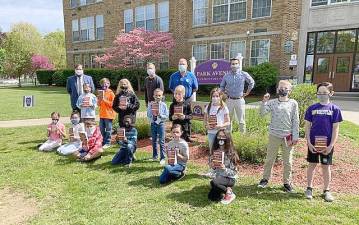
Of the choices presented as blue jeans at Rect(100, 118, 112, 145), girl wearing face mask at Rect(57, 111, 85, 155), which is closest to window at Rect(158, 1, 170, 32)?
blue jeans at Rect(100, 118, 112, 145)

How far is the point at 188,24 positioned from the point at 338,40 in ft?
33.6

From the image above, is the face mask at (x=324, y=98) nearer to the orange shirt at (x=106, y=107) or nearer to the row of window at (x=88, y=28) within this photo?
the orange shirt at (x=106, y=107)

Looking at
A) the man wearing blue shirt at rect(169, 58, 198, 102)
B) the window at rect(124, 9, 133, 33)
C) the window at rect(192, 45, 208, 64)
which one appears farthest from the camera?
the window at rect(124, 9, 133, 33)

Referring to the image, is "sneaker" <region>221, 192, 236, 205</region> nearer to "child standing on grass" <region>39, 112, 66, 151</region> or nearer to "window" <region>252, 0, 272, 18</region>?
"child standing on grass" <region>39, 112, 66, 151</region>

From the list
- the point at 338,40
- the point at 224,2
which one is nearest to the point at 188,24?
the point at 224,2

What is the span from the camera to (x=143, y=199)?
470 centimetres

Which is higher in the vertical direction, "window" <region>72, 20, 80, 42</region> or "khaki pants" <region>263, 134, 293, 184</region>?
"window" <region>72, 20, 80, 42</region>

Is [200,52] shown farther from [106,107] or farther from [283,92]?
[283,92]

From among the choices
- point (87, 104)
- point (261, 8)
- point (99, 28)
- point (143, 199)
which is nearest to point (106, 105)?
point (87, 104)

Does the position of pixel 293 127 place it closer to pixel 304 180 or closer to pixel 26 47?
pixel 304 180

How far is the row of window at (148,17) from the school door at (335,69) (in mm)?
11631

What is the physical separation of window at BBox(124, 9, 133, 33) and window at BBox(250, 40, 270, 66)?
11.8m

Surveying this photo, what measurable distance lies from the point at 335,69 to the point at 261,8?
5.74 m

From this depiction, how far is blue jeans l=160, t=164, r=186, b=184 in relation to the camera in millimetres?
5251
